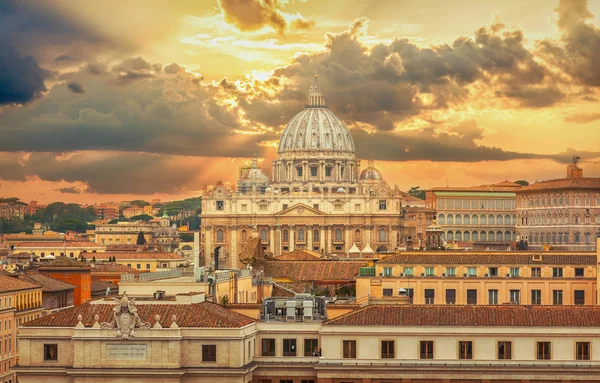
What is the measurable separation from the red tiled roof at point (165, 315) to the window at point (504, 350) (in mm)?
8067

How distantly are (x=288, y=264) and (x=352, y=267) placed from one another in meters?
3.38

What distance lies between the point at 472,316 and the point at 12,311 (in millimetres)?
29901

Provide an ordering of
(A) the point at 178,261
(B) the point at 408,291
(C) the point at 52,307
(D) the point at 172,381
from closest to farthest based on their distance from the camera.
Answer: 1. (D) the point at 172,381
2. (B) the point at 408,291
3. (C) the point at 52,307
4. (A) the point at 178,261

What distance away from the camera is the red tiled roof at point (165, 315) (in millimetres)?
56562

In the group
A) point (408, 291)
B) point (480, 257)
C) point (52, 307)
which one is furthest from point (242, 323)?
point (52, 307)

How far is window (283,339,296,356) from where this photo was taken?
190 ft

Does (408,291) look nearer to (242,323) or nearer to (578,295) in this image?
(578,295)

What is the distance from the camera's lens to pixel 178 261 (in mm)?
156750

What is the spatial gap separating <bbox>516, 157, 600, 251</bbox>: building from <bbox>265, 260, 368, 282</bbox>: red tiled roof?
79.0 m

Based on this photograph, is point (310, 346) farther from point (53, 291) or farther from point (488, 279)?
point (53, 291)

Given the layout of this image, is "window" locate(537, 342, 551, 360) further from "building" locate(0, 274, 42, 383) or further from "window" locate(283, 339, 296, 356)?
"building" locate(0, 274, 42, 383)

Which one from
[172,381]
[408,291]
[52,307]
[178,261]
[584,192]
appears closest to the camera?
[172,381]

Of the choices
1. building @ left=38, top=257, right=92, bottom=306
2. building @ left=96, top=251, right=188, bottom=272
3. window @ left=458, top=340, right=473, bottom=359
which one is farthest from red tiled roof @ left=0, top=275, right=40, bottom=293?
building @ left=96, top=251, right=188, bottom=272

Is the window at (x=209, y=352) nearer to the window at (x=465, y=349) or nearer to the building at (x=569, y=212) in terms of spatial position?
the window at (x=465, y=349)
